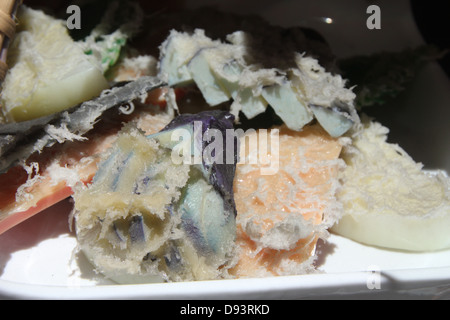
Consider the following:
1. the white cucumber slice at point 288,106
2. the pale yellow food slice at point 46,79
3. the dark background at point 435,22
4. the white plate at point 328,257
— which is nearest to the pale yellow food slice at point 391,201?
the white plate at point 328,257

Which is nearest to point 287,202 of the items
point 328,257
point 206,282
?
point 328,257

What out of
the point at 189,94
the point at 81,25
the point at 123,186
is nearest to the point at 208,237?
the point at 123,186

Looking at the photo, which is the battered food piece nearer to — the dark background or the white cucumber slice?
the white cucumber slice

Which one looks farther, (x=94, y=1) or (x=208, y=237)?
(x=94, y=1)

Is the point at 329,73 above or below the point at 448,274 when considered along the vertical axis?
above

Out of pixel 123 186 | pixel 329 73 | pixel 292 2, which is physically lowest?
pixel 123 186

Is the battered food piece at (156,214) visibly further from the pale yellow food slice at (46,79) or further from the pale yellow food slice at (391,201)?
the pale yellow food slice at (391,201)

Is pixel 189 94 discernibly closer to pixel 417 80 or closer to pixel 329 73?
pixel 329 73

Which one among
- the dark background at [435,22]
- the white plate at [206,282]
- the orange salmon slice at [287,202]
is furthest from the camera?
the dark background at [435,22]
